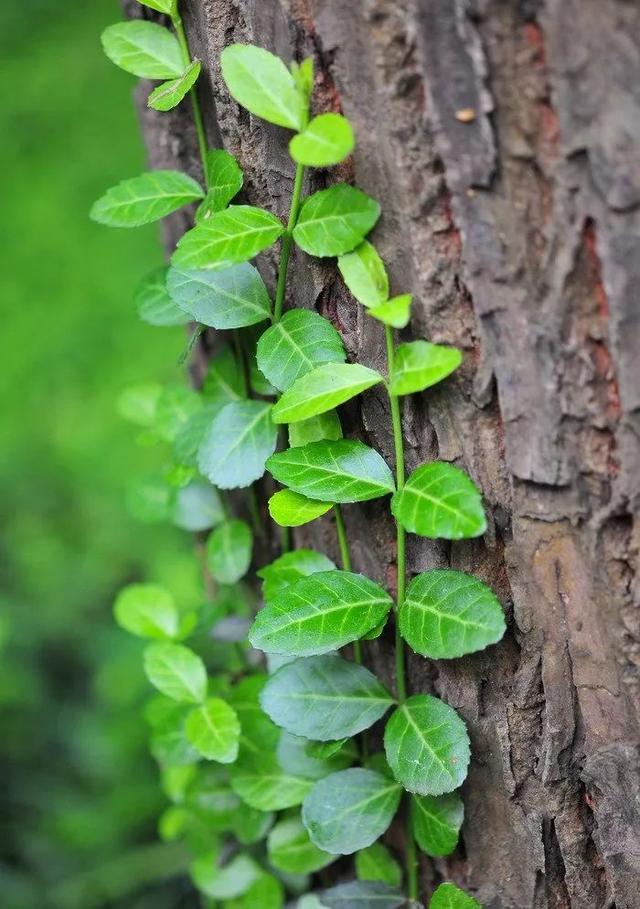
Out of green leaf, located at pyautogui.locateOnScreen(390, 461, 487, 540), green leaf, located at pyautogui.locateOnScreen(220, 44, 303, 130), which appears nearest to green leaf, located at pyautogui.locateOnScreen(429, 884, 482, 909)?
green leaf, located at pyautogui.locateOnScreen(390, 461, 487, 540)

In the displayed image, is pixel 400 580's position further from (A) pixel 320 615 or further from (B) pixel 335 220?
(B) pixel 335 220

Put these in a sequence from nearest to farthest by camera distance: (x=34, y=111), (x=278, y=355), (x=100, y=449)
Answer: (x=278, y=355) < (x=100, y=449) < (x=34, y=111)

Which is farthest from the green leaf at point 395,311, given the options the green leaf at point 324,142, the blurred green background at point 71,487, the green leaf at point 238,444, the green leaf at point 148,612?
the blurred green background at point 71,487

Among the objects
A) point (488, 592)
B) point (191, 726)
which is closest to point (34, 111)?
point (191, 726)

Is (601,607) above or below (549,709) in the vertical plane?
above

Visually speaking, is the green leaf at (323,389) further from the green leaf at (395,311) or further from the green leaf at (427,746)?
the green leaf at (427,746)

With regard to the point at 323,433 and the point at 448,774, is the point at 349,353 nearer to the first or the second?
the point at 323,433
